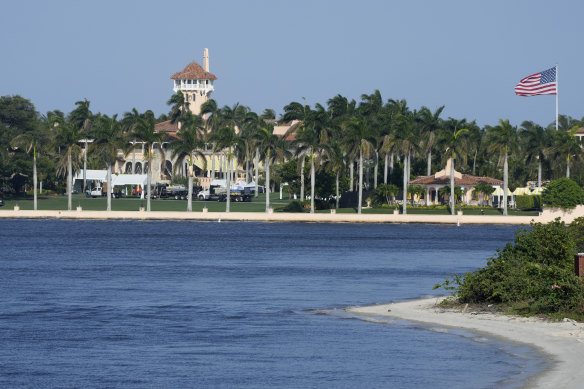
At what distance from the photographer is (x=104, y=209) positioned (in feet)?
461

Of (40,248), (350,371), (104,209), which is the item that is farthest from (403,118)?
(350,371)

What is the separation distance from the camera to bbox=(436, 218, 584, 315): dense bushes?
121 ft

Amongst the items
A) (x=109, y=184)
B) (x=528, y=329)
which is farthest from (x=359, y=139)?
(x=528, y=329)

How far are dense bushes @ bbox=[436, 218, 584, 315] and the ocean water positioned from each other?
11.9 ft

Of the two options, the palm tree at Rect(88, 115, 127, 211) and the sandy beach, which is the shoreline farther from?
the sandy beach

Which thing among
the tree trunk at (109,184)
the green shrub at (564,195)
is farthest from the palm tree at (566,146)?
the tree trunk at (109,184)

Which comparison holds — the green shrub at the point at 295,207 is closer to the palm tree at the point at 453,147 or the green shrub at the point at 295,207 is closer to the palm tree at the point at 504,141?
the palm tree at the point at 453,147

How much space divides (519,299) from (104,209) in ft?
351

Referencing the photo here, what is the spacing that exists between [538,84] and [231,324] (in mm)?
91231

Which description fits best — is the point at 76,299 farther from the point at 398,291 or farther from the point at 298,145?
the point at 298,145

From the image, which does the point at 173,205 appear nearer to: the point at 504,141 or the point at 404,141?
the point at 404,141

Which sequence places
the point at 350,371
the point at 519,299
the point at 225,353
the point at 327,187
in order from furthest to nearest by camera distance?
the point at 327,187
the point at 519,299
the point at 225,353
the point at 350,371

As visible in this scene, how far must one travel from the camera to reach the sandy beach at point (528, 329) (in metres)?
27.9

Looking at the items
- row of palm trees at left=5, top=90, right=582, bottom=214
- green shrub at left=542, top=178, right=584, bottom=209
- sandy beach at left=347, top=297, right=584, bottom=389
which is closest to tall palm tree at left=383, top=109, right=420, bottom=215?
row of palm trees at left=5, top=90, right=582, bottom=214
